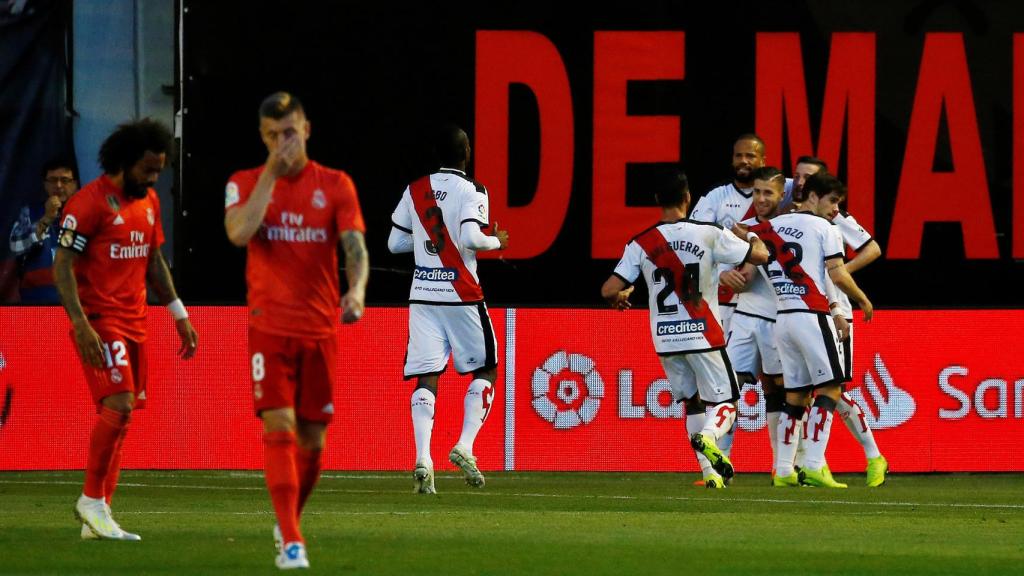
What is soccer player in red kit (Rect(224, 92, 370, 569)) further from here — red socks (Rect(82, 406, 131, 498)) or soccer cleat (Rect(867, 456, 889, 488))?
soccer cleat (Rect(867, 456, 889, 488))

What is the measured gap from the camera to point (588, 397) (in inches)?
606

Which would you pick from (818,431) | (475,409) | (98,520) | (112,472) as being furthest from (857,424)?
(98,520)

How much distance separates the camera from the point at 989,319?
15.5 meters

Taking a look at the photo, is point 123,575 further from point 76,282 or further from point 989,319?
point 989,319

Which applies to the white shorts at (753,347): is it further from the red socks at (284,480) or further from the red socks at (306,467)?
the red socks at (284,480)

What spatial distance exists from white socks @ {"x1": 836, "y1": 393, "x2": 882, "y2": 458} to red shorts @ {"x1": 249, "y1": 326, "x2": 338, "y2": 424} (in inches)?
269

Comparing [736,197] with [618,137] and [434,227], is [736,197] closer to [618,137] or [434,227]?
[618,137]

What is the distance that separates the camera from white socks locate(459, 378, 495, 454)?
12.9 metres

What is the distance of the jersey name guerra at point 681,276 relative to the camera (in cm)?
1314

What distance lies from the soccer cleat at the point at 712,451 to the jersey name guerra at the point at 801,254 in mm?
1224

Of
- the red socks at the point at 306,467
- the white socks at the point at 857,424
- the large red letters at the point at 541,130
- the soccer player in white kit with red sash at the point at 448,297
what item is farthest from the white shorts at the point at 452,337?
the red socks at the point at 306,467

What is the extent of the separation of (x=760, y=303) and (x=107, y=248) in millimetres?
6181

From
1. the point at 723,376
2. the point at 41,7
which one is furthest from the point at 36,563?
the point at 41,7

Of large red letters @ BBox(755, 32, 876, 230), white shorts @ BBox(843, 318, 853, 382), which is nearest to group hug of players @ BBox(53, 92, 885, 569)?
white shorts @ BBox(843, 318, 853, 382)
